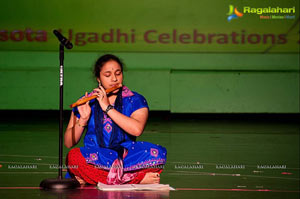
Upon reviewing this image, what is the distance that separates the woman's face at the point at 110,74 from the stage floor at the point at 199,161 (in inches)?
22.0

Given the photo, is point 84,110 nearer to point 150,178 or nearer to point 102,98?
point 102,98

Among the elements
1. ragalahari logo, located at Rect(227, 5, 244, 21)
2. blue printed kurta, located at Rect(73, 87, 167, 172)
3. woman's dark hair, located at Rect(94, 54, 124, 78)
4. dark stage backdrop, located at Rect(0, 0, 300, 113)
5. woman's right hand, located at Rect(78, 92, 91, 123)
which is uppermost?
ragalahari logo, located at Rect(227, 5, 244, 21)

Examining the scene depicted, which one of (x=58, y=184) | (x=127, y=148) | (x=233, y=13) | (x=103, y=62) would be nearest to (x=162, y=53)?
(x=233, y=13)

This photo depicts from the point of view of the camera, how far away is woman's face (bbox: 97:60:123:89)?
304 centimetres

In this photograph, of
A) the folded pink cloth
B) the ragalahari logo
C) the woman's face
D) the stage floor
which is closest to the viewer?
the stage floor

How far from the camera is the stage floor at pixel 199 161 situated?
9.20 feet

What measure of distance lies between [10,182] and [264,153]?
7.56 ft

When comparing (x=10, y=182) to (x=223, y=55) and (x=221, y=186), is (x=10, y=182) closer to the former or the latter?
(x=221, y=186)

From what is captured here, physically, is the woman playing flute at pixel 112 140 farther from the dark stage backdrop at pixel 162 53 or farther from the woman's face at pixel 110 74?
the dark stage backdrop at pixel 162 53

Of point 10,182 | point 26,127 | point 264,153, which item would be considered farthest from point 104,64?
point 26,127

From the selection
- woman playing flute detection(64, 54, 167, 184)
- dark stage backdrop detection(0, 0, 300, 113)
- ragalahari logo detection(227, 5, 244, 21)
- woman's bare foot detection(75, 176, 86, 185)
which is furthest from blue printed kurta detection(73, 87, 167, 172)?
ragalahari logo detection(227, 5, 244, 21)

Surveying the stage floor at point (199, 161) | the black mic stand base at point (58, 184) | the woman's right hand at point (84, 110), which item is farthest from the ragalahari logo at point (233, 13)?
the black mic stand base at point (58, 184)

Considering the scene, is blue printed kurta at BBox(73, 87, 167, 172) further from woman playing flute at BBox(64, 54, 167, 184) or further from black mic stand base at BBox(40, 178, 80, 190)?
black mic stand base at BBox(40, 178, 80, 190)

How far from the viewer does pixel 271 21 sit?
29.5 feet
